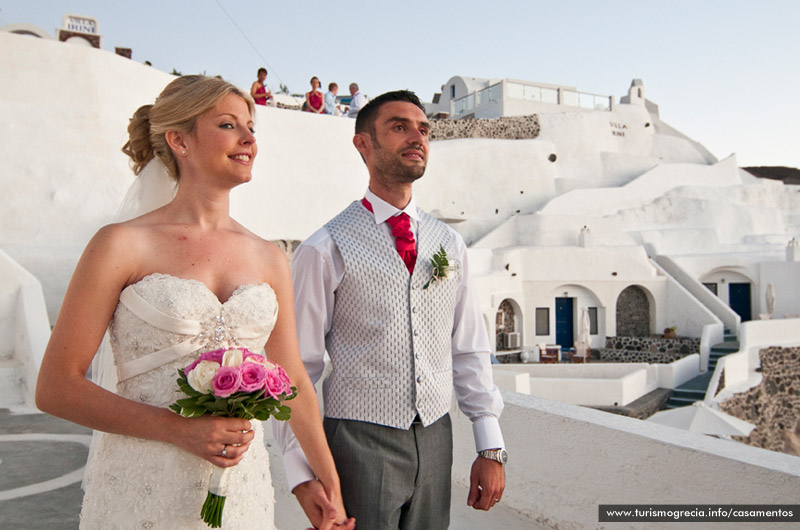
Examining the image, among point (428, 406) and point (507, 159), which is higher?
point (507, 159)

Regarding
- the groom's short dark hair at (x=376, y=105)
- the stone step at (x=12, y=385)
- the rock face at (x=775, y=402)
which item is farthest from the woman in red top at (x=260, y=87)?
the rock face at (x=775, y=402)

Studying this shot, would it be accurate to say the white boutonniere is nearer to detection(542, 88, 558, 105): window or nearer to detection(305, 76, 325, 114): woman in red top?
detection(305, 76, 325, 114): woman in red top

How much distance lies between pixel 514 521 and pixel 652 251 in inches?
781

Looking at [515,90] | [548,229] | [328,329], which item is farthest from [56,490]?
[515,90]

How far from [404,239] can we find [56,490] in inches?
93.5

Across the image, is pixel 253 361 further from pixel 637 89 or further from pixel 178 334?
pixel 637 89

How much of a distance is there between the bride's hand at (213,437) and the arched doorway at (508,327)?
1676 centimetres

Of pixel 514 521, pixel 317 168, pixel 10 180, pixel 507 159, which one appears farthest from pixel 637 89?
pixel 514 521

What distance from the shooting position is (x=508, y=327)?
60.0 ft

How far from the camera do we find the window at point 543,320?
18.8 metres

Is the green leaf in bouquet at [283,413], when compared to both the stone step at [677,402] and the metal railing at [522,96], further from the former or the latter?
the metal railing at [522,96]

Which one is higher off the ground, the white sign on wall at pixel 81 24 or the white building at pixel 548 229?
the white sign on wall at pixel 81 24

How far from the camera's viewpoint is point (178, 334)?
132cm

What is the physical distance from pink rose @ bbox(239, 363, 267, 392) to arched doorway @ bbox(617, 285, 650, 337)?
19.5 metres
